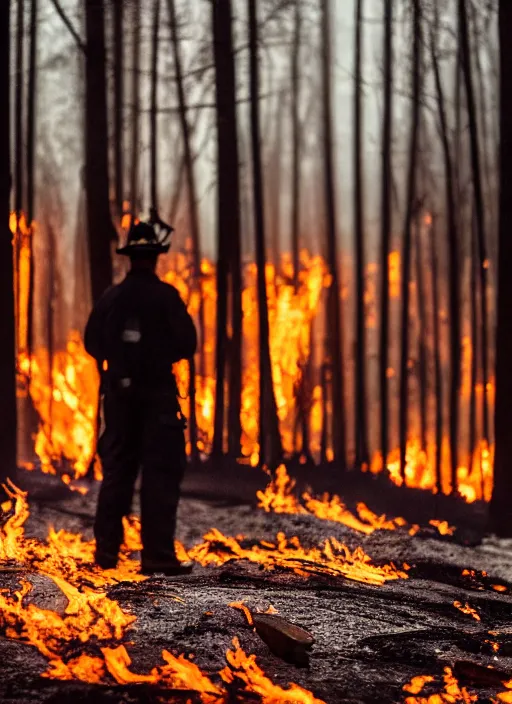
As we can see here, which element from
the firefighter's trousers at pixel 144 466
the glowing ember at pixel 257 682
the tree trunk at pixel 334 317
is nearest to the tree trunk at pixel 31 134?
the tree trunk at pixel 334 317

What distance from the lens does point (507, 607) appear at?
4340 millimetres

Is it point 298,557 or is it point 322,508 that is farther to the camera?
point 322,508

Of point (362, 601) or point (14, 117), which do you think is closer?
point (362, 601)

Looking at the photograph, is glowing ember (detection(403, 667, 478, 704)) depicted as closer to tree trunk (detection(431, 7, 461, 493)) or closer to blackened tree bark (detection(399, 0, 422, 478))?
tree trunk (detection(431, 7, 461, 493))

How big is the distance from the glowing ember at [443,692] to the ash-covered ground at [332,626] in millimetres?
26

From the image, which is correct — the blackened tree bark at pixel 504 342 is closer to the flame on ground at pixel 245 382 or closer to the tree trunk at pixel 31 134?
the flame on ground at pixel 245 382

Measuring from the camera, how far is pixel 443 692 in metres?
2.91

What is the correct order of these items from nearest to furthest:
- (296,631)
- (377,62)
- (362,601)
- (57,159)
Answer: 1. (296,631)
2. (362,601)
3. (377,62)
4. (57,159)

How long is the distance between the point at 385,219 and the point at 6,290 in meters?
5.67

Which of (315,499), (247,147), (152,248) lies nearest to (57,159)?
(247,147)

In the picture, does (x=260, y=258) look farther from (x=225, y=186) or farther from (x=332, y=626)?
(x=332, y=626)

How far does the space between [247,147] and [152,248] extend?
11.0m

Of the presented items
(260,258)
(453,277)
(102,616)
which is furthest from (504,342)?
(102,616)

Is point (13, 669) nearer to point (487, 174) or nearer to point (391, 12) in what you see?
point (391, 12)
